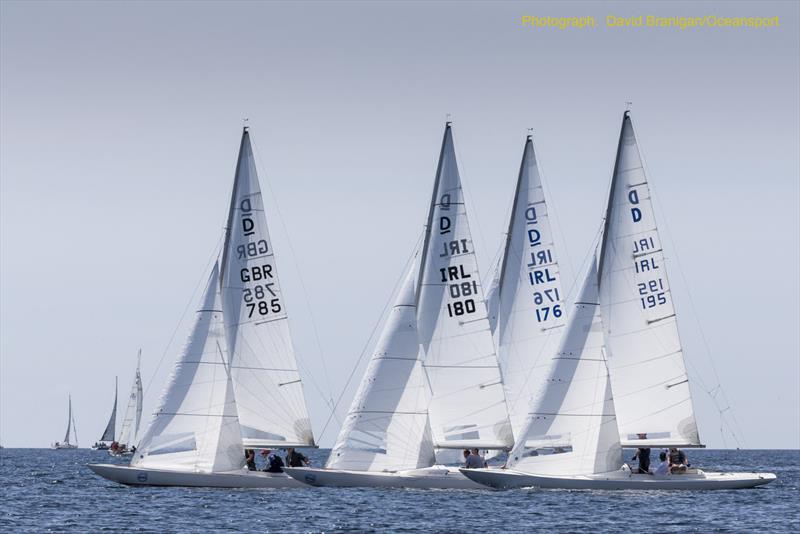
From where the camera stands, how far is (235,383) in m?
57.3

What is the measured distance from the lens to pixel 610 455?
54438mm

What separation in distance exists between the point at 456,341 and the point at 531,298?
4.90 m

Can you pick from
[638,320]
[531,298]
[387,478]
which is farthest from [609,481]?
[531,298]

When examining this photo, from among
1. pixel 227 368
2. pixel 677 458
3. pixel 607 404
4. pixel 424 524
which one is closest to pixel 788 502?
pixel 677 458

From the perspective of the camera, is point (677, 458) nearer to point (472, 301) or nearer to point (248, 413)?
point (472, 301)

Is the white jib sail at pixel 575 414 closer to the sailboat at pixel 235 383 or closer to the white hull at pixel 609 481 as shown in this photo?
the white hull at pixel 609 481

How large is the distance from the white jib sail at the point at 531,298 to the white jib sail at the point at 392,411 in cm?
554

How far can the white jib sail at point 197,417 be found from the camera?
184 feet

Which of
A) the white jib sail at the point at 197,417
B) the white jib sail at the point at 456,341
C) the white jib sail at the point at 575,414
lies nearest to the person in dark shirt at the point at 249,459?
the white jib sail at the point at 197,417

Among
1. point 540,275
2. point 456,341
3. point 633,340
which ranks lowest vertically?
point 633,340

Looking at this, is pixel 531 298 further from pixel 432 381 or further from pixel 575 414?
pixel 575 414

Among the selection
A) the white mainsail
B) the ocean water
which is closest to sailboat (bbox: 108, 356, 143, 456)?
the white mainsail

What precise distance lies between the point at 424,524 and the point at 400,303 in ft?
38.8

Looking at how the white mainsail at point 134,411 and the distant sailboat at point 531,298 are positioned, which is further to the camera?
the white mainsail at point 134,411
